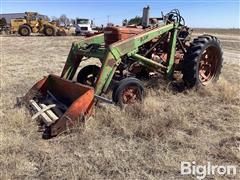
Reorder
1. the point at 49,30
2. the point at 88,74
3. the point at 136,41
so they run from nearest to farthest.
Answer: the point at 136,41
the point at 88,74
the point at 49,30

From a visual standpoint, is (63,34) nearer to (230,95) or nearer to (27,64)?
(27,64)

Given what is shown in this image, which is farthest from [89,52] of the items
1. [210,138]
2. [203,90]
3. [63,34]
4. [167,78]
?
[63,34]

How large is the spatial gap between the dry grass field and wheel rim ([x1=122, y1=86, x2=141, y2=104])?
24 centimetres

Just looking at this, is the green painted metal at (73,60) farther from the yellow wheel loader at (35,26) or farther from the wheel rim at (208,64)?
the yellow wheel loader at (35,26)

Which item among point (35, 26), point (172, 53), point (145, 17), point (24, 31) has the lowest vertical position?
point (24, 31)

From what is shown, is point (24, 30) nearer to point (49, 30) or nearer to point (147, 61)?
point (49, 30)

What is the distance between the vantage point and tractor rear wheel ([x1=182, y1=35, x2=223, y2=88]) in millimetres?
7266

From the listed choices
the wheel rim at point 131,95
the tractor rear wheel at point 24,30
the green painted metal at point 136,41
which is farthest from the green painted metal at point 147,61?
the tractor rear wheel at point 24,30

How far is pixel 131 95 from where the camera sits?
6.16 meters

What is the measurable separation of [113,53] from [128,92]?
726 mm

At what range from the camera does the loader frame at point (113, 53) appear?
5977 millimetres

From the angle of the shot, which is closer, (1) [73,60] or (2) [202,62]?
(1) [73,60]

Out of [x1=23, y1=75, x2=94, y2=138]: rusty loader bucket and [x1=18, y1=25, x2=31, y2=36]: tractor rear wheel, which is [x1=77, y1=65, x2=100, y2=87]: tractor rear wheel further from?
[x1=18, y1=25, x2=31, y2=36]: tractor rear wheel

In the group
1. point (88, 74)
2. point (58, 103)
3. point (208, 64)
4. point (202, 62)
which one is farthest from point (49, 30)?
point (58, 103)
